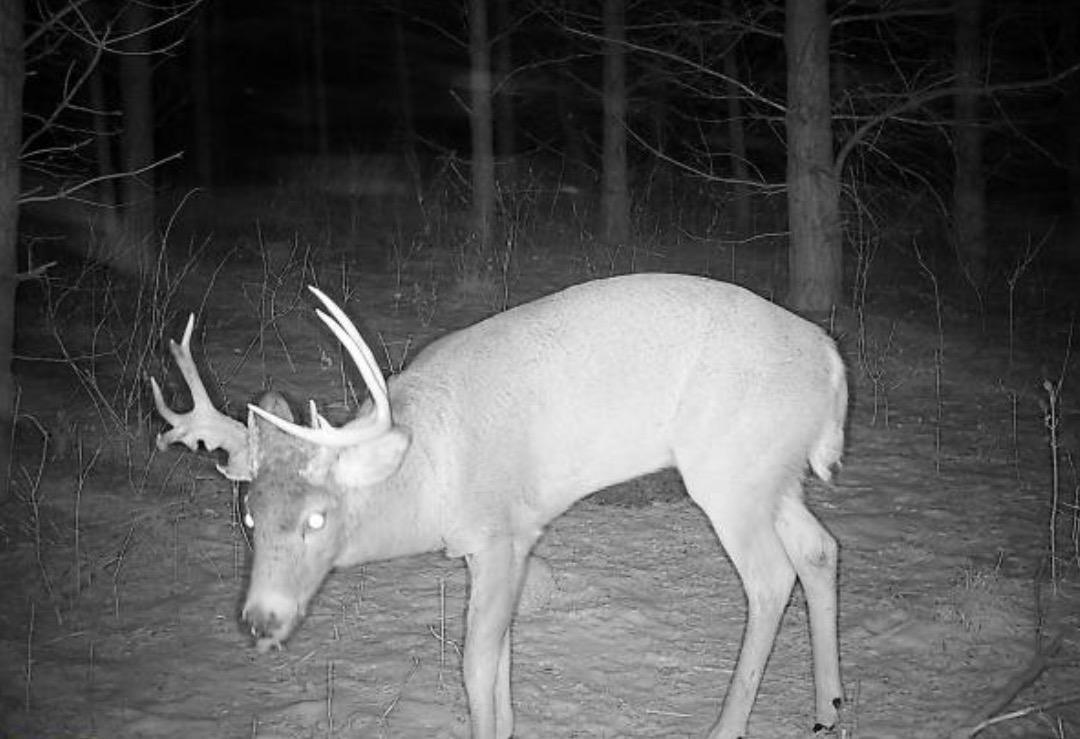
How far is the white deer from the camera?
439 cm

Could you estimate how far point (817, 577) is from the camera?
4.93 metres

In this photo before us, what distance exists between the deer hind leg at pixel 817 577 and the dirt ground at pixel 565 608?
0.65 ft

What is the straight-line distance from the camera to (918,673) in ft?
17.0

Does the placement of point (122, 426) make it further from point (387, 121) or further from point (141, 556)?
point (387, 121)

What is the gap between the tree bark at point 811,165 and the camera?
1102cm

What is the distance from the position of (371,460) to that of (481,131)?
1092 cm

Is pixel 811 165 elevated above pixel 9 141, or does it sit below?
below

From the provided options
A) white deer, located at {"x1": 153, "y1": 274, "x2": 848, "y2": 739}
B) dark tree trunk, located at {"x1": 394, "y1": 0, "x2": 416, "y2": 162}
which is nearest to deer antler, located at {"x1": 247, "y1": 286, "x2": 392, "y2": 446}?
white deer, located at {"x1": 153, "y1": 274, "x2": 848, "y2": 739}

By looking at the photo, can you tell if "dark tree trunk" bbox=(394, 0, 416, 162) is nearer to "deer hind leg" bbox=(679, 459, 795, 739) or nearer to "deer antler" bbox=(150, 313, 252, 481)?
"deer antler" bbox=(150, 313, 252, 481)

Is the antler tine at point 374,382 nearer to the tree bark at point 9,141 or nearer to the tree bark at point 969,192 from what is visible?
the tree bark at point 9,141

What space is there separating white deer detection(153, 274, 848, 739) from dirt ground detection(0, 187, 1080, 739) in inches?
17.7

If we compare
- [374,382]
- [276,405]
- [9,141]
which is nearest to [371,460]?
[374,382]

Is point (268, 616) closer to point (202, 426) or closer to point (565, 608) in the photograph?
point (202, 426)

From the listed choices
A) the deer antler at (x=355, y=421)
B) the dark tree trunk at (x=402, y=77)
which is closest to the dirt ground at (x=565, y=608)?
the deer antler at (x=355, y=421)
